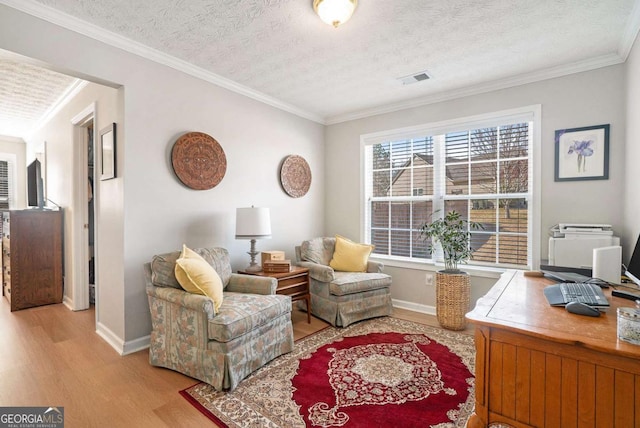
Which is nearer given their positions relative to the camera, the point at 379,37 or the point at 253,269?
the point at 379,37

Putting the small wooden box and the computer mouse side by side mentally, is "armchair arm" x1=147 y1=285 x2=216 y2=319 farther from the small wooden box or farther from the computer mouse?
the computer mouse

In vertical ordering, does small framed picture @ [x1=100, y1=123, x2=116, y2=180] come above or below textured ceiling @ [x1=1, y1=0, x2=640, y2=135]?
below

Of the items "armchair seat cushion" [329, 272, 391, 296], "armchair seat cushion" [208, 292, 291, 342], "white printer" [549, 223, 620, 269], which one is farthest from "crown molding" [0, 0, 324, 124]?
"white printer" [549, 223, 620, 269]

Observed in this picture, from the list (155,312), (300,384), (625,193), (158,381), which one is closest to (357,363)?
(300,384)

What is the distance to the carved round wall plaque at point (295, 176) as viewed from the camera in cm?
402

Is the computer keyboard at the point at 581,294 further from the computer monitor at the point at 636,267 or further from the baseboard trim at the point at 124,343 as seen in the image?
the baseboard trim at the point at 124,343

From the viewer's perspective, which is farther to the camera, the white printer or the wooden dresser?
the wooden dresser

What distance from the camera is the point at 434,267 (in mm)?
3723

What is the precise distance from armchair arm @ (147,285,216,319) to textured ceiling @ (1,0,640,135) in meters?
1.99

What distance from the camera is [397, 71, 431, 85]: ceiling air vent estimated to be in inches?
124

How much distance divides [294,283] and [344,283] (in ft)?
1.73

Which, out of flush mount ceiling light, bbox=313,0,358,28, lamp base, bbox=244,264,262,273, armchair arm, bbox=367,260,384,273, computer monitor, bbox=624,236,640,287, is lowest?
armchair arm, bbox=367,260,384,273

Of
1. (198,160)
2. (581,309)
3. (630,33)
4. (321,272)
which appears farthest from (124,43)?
(630,33)

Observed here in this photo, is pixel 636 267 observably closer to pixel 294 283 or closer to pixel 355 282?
pixel 355 282
